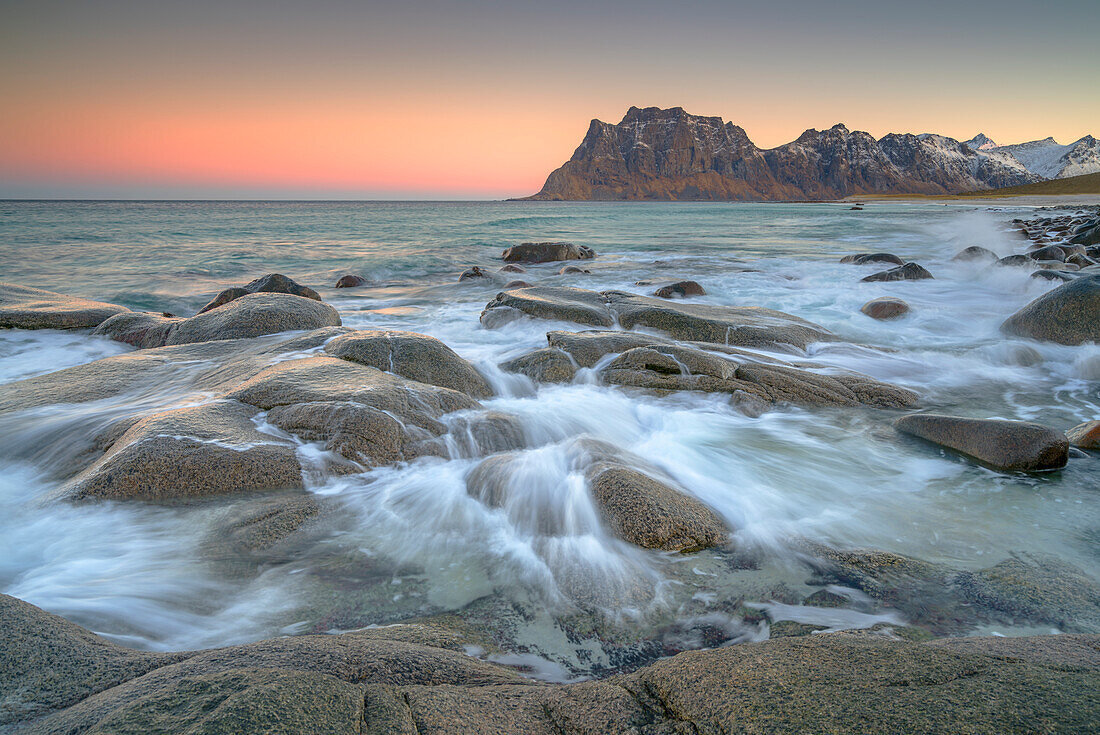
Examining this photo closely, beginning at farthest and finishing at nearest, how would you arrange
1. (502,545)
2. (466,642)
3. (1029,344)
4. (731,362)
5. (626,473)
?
(1029,344)
(731,362)
(626,473)
(502,545)
(466,642)

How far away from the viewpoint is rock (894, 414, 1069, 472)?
12.3ft

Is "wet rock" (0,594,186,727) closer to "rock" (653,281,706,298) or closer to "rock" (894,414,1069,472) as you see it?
"rock" (894,414,1069,472)

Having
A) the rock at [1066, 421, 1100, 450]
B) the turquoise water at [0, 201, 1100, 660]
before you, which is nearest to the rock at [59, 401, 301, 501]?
the turquoise water at [0, 201, 1100, 660]

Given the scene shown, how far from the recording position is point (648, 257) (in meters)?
18.8

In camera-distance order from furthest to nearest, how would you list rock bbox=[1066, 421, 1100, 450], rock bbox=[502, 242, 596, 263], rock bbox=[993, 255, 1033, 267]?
rock bbox=[502, 242, 596, 263] < rock bbox=[993, 255, 1033, 267] < rock bbox=[1066, 421, 1100, 450]

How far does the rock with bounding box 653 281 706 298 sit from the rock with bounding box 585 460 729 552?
794 centimetres

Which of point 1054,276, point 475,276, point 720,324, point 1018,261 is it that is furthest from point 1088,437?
point 475,276

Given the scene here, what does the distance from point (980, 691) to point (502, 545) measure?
7.01ft

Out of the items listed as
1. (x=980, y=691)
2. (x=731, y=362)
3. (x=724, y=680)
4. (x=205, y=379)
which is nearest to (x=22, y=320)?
(x=205, y=379)

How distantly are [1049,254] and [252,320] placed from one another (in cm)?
1611

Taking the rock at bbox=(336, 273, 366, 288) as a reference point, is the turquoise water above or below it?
below


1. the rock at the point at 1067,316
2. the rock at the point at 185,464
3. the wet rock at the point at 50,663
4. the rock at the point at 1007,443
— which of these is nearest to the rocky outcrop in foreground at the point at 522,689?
the wet rock at the point at 50,663

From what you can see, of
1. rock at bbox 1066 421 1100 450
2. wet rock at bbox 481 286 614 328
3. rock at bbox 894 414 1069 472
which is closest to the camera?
rock at bbox 894 414 1069 472

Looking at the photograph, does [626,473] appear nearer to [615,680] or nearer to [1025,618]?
[615,680]
